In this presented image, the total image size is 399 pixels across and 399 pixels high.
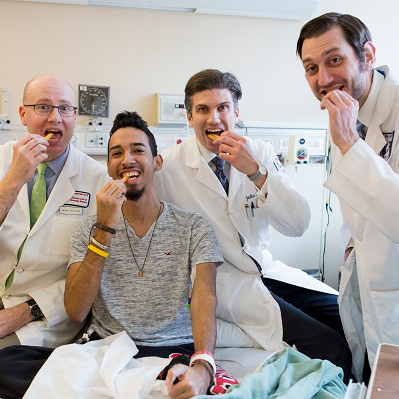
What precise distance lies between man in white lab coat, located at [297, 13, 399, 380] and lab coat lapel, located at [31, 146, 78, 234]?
1.16 m


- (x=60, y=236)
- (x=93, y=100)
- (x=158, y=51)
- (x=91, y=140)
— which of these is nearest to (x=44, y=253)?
(x=60, y=236)

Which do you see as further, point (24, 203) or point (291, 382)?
point (24, 203)

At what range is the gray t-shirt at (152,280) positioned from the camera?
5.95 ft

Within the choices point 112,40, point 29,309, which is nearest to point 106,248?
point 29,309

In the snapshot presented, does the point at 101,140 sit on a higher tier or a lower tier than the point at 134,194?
higher

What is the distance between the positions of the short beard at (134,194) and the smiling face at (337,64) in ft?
2.72

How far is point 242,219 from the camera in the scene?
2.17 meters

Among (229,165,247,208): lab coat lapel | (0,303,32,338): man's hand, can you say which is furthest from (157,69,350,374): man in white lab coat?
(0,303,32,338): man's hand

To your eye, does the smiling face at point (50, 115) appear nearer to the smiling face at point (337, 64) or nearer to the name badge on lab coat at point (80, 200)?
the name badge on lab coat at point (80, 200)

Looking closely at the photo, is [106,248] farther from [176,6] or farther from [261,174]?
[176,6]

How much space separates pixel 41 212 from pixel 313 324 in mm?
1324

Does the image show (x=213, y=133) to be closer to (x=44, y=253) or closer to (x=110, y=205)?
(x=110, y=205)

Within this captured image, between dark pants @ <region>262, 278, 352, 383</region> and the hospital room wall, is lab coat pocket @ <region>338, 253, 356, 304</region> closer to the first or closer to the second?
dark pants @ <region>262, 278, 352, 383</region>

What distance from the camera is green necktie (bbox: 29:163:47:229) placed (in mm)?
2117
